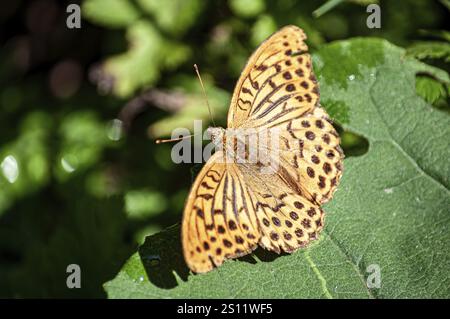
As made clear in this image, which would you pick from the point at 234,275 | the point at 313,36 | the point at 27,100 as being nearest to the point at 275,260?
the point at 234,275

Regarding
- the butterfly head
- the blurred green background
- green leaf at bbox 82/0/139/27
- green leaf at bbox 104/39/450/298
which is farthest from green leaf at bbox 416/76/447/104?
green leaf at bbox 82/0/139/27

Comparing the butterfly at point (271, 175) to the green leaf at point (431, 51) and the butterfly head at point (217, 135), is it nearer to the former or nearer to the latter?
the butterfly head at point (217, 135)

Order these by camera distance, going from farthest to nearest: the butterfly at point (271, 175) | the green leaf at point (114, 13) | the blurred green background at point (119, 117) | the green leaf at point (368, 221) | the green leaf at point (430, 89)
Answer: the green leaf at point (114, 13), the blurred green background at point (119, 117), the green leaf at point (430, 89), the green leaf at point (368, 221), the butterfly at point (271, 175)

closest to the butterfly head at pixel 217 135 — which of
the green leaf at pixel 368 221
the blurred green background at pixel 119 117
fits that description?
the green leaf at pixel 368 221

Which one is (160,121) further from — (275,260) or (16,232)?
(275,260)

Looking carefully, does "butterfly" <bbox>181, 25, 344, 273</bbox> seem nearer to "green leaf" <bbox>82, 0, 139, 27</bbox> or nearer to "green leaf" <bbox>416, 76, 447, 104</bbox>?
"green leaf" <bbox>416, 76, 447, 104</bbox>


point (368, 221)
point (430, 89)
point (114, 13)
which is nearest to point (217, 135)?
point (368, 221)
